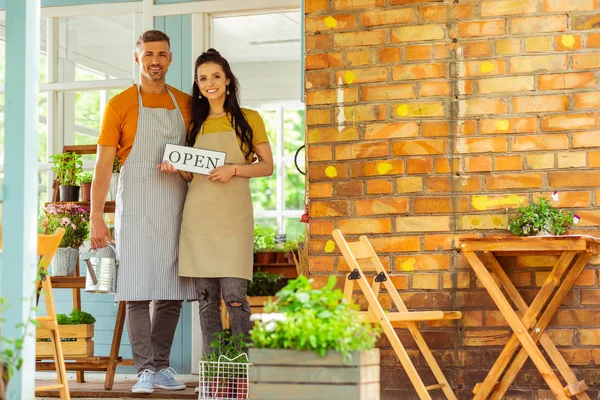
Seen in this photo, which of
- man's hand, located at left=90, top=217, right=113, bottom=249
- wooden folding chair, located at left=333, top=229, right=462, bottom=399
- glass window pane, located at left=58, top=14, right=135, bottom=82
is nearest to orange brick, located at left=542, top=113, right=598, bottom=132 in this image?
wooden folding chair, located at left=333, top=229, right=462, bottom=399

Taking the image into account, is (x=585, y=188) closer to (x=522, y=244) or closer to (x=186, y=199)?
(x=522, y=244)

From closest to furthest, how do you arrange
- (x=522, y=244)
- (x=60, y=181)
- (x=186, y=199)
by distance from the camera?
(x=522, y=244) → (x=186, y=199) → (x=60, y=181)

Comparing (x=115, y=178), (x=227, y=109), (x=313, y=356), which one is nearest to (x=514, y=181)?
(x=227, y=109)

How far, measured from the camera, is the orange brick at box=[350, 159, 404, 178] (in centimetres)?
391

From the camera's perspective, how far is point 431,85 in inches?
153

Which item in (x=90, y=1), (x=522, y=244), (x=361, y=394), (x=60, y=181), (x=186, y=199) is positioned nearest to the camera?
(x=361, y=394)

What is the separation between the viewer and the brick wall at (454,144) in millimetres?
3752

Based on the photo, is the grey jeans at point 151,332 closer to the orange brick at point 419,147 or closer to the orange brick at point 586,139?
the orange brick at point 419,147

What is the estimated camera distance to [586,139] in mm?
3742

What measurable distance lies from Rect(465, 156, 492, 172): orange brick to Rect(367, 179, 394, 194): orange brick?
355 mm

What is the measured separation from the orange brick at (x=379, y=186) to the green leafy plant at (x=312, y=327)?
1.32 metres

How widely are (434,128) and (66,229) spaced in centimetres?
239

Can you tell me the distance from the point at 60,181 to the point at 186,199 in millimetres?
1470

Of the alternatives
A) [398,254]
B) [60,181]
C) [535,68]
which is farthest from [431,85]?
[60,181]
